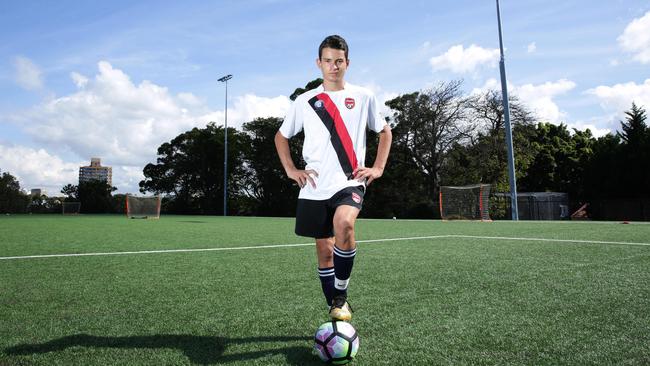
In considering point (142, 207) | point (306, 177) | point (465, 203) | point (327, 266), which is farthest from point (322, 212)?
point (142, 207)

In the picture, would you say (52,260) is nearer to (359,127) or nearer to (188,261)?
(188,261)

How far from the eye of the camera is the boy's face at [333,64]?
309 cm

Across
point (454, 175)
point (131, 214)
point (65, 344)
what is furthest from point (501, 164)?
point (65, 344)

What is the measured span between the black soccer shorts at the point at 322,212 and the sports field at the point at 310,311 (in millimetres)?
636

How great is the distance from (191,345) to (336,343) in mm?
872

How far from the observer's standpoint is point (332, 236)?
9.98 ft

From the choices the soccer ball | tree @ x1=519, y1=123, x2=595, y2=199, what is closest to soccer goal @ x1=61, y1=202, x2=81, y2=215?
tree @ x1=519, y1=123, x2=595, y2=199

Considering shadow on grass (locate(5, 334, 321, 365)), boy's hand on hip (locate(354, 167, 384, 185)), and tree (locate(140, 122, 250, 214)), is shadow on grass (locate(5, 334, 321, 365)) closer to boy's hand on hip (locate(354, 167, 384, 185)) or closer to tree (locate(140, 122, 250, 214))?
boy's hand on hip (locate(354, 167, 384, 185))

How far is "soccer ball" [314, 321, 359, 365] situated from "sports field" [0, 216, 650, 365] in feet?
0.23

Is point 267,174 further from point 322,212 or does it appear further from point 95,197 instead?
point 322,212

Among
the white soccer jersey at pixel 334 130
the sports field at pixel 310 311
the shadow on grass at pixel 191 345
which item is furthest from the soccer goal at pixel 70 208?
the white soccer jersey at pixel 334 130

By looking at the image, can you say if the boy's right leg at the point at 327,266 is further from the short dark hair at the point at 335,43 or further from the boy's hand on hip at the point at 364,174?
the short dark hair at the point at 335,43

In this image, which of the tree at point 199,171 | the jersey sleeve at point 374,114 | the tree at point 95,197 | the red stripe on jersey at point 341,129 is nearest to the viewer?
the red stripe on jersey at point 341,129

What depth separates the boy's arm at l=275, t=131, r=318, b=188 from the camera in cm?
300
